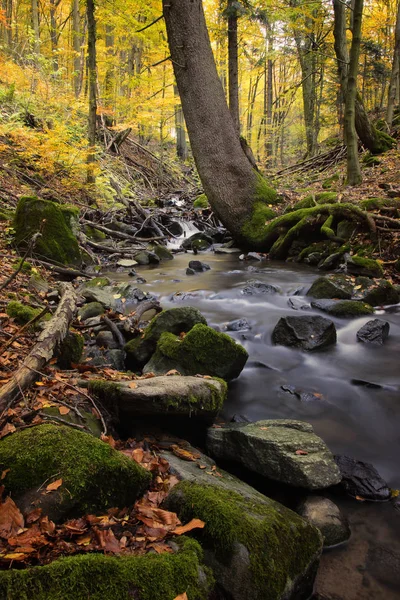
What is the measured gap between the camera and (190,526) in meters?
2.15

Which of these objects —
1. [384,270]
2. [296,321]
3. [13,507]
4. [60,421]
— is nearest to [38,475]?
[13,507]

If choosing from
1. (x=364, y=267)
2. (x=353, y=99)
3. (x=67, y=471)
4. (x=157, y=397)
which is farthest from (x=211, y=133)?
(x=67, y=471)

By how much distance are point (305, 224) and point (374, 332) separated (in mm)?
4649

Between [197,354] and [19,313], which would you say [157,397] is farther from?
[19,313]

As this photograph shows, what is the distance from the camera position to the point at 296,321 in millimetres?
5988

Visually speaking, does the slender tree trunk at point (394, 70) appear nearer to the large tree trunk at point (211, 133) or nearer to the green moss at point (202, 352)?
the large tree trunk at point (211, 133)

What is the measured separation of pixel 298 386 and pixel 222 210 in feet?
23.0

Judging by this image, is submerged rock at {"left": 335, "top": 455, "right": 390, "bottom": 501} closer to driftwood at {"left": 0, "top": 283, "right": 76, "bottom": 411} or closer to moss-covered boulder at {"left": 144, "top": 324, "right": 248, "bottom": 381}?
moss-covered boulder at {"left": 144, "top": 324, "right": 248, "bottom": 381}

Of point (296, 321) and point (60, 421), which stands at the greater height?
point (60, 421)

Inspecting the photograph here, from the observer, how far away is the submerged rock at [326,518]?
2824mm

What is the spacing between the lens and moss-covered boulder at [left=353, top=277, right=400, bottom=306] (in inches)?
272

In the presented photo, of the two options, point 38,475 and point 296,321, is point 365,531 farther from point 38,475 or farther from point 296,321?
point 296,321

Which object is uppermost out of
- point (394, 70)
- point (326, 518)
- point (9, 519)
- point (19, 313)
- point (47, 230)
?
point (394, 70)

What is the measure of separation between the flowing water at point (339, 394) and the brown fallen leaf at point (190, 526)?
3.40 feet
